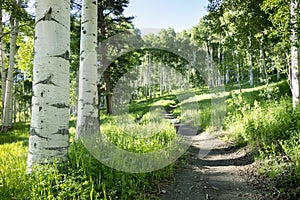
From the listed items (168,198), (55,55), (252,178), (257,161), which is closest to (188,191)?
(168,198)

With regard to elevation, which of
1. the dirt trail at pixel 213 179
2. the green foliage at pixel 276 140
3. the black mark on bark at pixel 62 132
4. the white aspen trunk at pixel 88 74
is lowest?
the dirt trail at pixel 213 179

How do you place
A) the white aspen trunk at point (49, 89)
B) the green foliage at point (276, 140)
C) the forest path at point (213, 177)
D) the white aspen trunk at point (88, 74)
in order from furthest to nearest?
1. the white aspen trunk at point (88, 74)
2. the green foliage at point (276, 140)
3. the forest path at point (213, 177)
4. the white aspen trunk at point (49, 89)

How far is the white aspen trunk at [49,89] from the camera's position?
2.60m

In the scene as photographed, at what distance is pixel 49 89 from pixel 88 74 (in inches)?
92.2

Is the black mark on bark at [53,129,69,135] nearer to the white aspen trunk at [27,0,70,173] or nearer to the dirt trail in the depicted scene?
the white aspen trunk at [27,0,70,173]

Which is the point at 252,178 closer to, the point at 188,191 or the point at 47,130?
the point at 188,191

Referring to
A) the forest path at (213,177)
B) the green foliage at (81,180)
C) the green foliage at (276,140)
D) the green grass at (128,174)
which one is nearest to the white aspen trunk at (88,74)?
the green grass at (128,174)

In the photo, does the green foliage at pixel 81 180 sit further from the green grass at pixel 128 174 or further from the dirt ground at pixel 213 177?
the dirt ground at pixel 213 177

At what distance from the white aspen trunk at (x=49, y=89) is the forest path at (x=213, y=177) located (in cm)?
184

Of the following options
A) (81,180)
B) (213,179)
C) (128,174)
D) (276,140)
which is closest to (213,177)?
(213,179)

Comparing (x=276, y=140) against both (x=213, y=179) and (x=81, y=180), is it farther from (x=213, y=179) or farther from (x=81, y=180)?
A: (x=81, y=180)

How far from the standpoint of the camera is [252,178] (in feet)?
14.5

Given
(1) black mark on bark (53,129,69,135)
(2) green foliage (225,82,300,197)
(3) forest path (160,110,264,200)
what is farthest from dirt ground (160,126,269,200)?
(1) black mark on bark (53,129,69,135)

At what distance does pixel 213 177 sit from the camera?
4523mm
